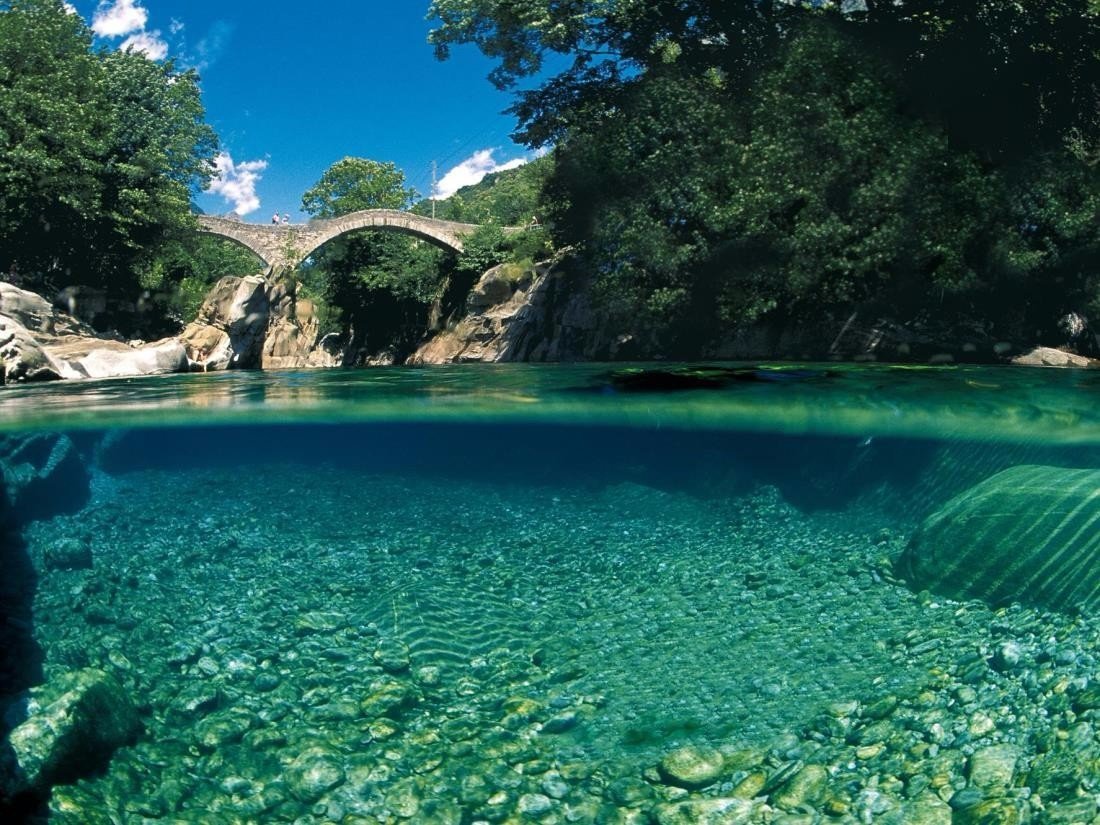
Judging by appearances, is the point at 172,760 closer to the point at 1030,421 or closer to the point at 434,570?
the point at 434,570

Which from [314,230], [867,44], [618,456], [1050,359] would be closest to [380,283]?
[314,230]

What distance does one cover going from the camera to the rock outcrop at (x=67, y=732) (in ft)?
9.98

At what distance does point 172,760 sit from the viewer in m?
3.38

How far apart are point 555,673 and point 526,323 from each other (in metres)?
23.1

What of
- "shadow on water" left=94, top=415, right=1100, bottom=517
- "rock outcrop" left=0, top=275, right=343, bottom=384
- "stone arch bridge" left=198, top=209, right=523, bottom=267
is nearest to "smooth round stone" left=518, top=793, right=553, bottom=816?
"shadow on water" left=94, top=415, right=1100, bottom=517

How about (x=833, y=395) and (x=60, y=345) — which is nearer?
(x=833, y=395)

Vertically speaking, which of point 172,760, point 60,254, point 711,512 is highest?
point 60,254

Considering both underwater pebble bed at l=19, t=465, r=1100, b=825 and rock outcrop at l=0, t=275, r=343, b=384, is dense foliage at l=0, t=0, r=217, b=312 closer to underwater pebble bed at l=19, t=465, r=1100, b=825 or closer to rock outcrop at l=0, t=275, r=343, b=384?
rock outcrop at l=0, t=275, r=343, b=384

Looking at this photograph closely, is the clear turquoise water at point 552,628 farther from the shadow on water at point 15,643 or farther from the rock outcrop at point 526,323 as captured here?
the rock outcrop at point 526,323

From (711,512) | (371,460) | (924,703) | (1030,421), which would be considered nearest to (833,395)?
(1030,421)

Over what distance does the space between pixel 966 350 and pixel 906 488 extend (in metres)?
10.9

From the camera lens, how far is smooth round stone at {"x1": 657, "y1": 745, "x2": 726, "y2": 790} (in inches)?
123

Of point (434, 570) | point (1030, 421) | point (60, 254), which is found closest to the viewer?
point (434, 570)

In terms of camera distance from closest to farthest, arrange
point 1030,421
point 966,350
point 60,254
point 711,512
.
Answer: point 711,512 → point 1030,421 → point 966,350 → point 60,254
